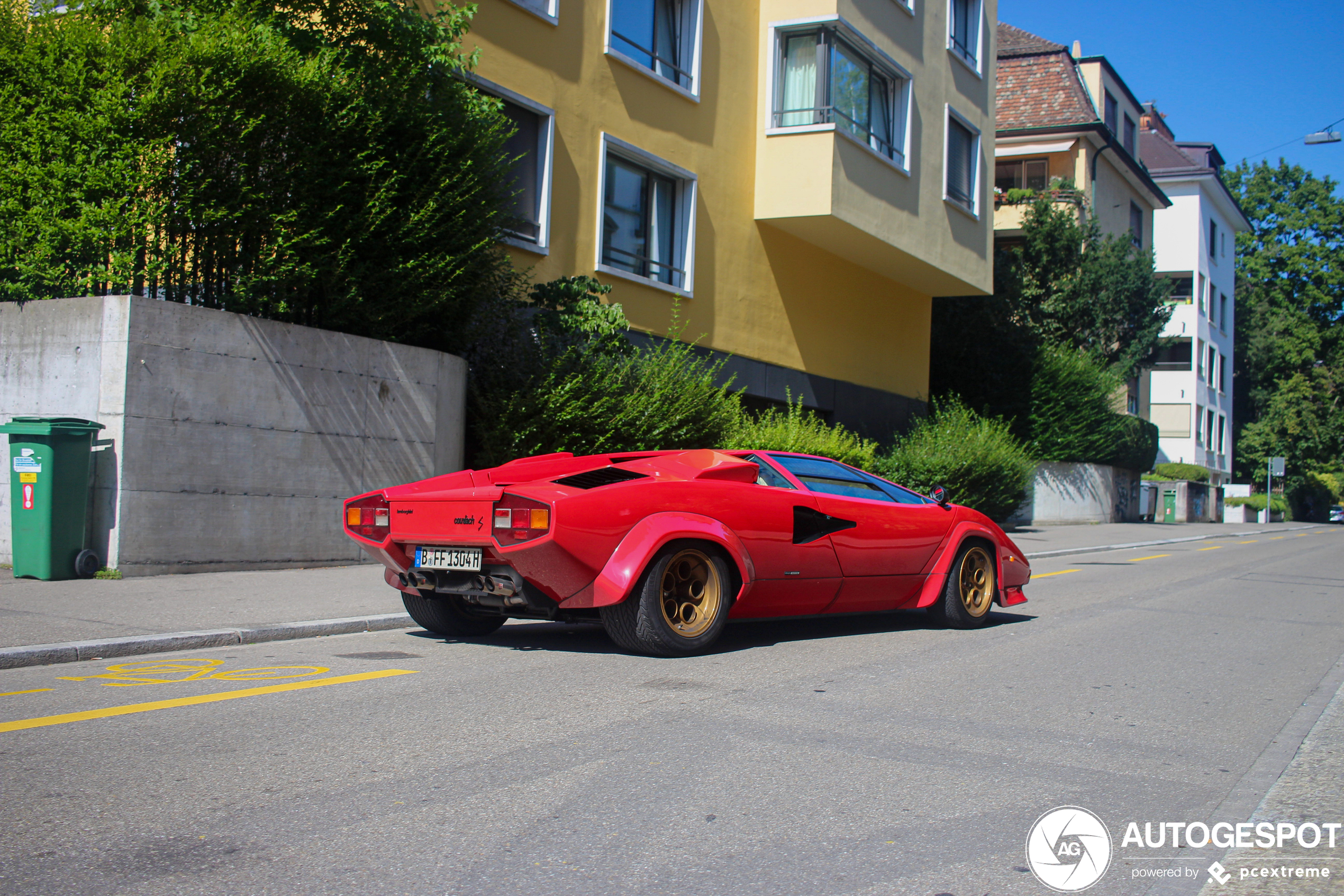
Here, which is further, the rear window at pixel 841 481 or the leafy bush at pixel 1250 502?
the leafy bush at pixel 1250 502

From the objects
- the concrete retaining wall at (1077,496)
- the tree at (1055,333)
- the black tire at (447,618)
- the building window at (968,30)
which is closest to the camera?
the black tire at (447,618)

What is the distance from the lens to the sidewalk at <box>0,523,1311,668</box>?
657 centimetres

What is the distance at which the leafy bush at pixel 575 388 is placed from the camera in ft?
40.1

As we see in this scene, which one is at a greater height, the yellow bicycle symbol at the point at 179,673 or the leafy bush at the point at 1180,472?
the leafy bush at the point at 1180,472

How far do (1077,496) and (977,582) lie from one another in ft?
84.5

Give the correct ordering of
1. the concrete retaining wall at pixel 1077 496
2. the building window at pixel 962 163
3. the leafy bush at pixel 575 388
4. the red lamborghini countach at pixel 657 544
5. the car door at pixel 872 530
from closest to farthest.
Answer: the red lamborghini countach at pixel 657 544
the car door at pixel 872 530
the leafy bush at pixel 575 388
the building window at pixel 962 163
the concrete retaining wall at pixel 1077 496

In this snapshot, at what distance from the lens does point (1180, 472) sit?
1932 inches

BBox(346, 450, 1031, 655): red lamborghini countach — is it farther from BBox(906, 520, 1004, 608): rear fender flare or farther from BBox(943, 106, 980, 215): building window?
BBox(943, 106, 980, 215): building window

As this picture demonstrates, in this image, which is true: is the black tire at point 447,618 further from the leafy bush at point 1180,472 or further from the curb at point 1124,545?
the leafy bush at point 1180,472

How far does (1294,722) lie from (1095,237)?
29877 millimetres

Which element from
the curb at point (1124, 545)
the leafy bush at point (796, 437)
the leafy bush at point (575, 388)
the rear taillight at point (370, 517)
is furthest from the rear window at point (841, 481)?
the leafy bush at point (796, 437)

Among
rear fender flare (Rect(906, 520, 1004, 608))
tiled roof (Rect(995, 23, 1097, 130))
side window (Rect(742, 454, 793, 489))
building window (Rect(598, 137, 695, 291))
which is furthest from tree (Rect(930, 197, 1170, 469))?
side window (Rect(742, 454, 793, 489))

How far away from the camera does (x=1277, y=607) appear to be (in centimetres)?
1130

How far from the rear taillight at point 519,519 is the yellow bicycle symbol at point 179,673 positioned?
49.3 inches
